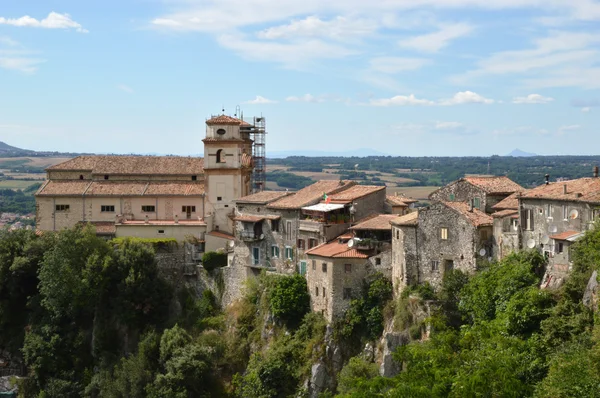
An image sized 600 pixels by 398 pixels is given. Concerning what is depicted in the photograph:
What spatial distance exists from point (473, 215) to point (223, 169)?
27564 millimetres

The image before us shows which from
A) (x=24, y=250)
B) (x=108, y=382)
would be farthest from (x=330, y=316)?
(x=24, y=250)

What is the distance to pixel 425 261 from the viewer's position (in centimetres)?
5500

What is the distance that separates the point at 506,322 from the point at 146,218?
38.5 m

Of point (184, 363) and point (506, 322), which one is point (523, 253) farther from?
point (184, 363)

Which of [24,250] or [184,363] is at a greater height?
[24,250]

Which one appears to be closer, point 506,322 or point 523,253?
point 506,322

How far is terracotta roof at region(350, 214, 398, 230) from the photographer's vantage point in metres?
59.2

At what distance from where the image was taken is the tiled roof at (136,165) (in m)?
79.4

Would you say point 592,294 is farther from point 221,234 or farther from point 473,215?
point 221,234

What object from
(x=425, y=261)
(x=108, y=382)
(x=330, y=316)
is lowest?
(x=108, y=382)

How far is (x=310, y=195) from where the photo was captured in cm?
6731

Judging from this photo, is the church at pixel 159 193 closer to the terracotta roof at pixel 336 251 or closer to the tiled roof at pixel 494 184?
the terracotta roof at pixel 336 251

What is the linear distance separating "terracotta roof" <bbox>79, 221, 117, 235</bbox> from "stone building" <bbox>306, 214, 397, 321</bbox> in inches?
878

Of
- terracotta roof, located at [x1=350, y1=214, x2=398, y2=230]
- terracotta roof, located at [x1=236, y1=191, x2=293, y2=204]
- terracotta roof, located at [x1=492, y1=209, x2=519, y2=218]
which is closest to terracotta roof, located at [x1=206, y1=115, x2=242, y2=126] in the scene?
terracotta roof, located at [x1=236, y1=191, x2=293, y2=204]
